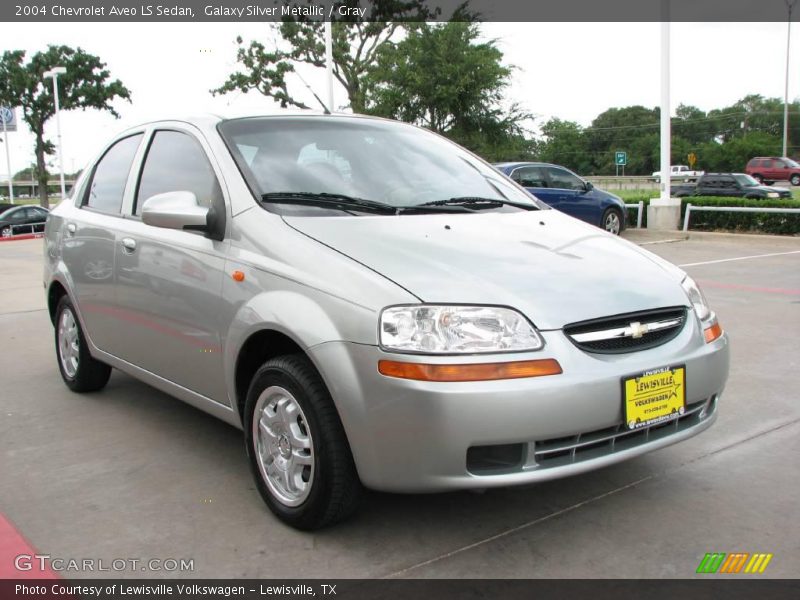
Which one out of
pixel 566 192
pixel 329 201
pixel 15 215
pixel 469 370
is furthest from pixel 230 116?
pixel 15 215

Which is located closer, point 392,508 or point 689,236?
point 392,508

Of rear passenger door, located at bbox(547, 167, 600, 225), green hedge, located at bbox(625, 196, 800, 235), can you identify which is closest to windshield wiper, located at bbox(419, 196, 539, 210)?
rear passenger door, located at bbox(547, 167, 600, 225)

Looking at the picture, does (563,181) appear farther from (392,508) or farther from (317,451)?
(317,451)

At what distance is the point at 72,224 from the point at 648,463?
3588mm

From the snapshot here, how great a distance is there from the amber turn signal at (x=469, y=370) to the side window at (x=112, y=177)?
8.13 ft

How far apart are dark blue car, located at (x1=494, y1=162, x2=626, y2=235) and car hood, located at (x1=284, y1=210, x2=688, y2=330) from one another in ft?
37.3

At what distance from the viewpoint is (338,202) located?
11.2 ft

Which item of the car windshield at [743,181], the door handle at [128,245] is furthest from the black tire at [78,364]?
the car windshield at [743,181]

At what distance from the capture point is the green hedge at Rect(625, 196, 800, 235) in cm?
1530

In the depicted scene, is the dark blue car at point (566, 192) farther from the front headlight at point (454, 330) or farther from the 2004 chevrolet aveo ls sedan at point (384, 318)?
the front headlight at point (454, 330)

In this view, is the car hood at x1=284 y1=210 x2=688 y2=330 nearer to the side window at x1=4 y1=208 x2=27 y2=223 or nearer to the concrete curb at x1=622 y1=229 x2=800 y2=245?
the concrete curb at x1=622 y1=229 x2=800 y2=245

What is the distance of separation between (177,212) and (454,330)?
4.77 ft

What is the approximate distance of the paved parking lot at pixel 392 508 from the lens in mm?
2811
